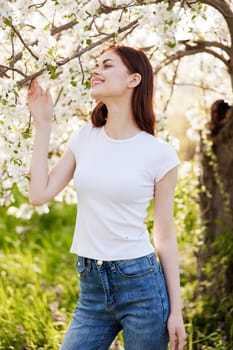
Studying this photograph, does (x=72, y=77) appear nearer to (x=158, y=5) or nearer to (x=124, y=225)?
(x=158, y=5)

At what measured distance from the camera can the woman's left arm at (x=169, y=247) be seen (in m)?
2.22

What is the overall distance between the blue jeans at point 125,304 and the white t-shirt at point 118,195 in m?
0.04

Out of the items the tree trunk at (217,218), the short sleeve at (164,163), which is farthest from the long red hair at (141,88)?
the tree trunk at (217,218)

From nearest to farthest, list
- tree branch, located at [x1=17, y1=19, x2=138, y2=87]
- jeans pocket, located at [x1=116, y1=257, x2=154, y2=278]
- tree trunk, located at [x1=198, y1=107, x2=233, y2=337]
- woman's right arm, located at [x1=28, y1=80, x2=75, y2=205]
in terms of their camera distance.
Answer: jeans pocket, located at [x1=116, y1=257, x2=154, y2=278], woman's right arm, located at [x1=28, y1=80, x2=75, y2=205], tree branch, located at [x1=17, y1=19, x2=138, y2=87], tree trunk, located at [x1=198, y1=107, x2=233, y2=337]

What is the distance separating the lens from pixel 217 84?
4.05 metres

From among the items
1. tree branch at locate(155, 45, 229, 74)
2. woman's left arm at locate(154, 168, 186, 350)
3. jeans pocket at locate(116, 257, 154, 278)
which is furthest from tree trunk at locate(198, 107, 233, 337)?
jeans pocket at locate(116, 257, 154, 278)

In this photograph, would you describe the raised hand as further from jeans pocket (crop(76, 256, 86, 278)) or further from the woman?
jeans pocket (crop(76, 256, 86, 278))

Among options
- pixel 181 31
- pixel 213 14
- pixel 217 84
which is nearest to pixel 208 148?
pixel 217 84

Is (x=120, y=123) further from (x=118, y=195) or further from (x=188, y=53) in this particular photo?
(x=188, y=53)

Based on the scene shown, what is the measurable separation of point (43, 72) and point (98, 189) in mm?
523

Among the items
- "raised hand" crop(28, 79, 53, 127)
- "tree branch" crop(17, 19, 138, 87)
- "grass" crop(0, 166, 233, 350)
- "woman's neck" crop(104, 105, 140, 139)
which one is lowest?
"grass" crop(0, 166, 233, 350)

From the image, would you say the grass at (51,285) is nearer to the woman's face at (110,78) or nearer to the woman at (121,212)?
the woman at (121,212)

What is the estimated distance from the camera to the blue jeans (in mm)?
2164

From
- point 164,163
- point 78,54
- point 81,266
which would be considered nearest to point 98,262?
point 81,266
